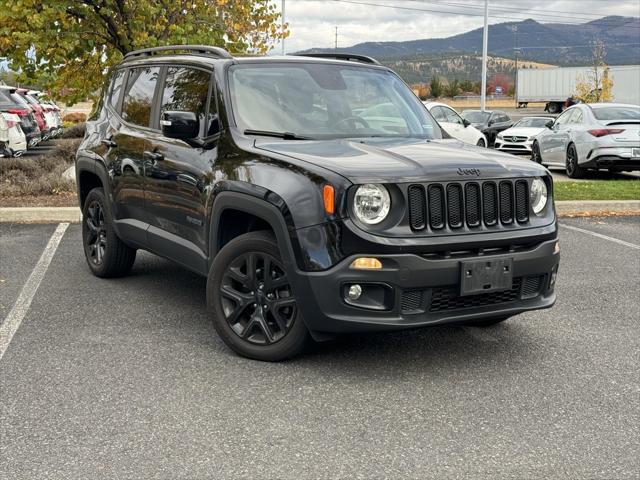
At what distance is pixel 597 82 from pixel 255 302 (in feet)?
172

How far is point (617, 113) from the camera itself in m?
16.0

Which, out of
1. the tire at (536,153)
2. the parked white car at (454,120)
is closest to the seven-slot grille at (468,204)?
the tire at (536,153)

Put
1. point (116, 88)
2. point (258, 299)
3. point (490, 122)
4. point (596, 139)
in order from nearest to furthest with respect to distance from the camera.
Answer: point (258, 299) < point (116, 88) < point (596, 139) < point (490, 122)

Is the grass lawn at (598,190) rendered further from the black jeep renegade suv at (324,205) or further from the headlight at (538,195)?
the headlight at (538,195)

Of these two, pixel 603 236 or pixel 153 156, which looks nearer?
pixel 153 156

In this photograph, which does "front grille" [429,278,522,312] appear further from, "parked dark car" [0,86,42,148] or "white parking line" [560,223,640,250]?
"parked dark car" [0,86,42,148]

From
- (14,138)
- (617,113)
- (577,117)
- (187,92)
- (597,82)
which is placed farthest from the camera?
Result: (597,82)

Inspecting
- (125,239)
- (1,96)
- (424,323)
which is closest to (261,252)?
(424,323)

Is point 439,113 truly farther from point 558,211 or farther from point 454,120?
point 558,211

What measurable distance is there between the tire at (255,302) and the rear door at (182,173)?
436 millimetres

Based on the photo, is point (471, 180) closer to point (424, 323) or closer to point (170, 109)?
point (424, 323)

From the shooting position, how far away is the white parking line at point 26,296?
5.54m

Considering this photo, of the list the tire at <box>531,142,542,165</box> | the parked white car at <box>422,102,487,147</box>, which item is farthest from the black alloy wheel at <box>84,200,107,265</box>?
the parked white car at <box>422,102,487,147</box>

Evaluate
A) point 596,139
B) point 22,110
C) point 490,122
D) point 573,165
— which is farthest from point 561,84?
point 22,110
